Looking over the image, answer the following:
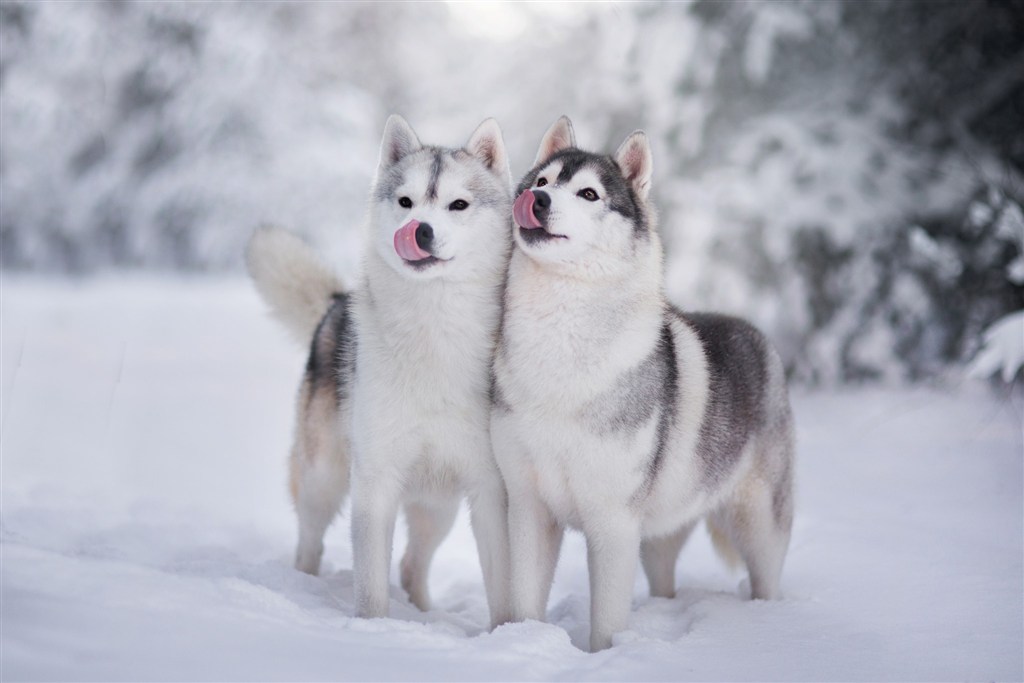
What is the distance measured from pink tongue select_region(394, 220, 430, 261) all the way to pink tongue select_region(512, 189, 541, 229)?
0.30m

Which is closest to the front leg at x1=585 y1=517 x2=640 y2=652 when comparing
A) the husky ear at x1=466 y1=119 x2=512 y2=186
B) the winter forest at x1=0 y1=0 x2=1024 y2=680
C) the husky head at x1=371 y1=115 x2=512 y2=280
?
the winter forest at x1=0 y1=0 x2=1024 y2=680

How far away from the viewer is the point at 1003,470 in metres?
5.12

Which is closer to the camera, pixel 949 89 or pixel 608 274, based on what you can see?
pixel 608 274

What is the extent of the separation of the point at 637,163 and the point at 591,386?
75cm

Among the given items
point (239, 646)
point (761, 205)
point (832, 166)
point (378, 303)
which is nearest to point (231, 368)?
point (761, 205)

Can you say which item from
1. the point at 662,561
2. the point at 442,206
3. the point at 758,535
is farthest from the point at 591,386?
the point at 662,561

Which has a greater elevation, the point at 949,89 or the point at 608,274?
the point at 949,89

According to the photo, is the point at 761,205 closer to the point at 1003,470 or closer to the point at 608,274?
the point at 1003,470

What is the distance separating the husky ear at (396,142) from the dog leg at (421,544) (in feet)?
4.44

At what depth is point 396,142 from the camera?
3.04 meters

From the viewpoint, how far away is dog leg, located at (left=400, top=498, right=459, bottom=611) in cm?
353

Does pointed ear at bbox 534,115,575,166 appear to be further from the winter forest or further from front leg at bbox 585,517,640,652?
the winter forest

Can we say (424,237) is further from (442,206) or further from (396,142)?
(396,142)

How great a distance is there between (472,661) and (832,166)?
212 inches
